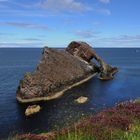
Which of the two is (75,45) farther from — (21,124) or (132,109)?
(132,109)

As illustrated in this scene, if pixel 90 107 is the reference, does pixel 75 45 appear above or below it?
above

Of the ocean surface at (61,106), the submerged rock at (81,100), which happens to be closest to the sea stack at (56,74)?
the ocean surface at (61,106)

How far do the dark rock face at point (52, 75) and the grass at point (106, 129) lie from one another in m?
45.7

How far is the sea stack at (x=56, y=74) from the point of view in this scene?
64062 millimetres

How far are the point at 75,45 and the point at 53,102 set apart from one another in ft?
133

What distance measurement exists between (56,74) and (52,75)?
182 centimetres

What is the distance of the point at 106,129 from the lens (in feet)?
43.2

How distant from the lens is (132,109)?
18.7 meters

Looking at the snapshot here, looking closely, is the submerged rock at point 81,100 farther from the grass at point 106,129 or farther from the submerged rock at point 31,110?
the grass at point 106,129

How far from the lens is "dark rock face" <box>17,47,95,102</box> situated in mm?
64062

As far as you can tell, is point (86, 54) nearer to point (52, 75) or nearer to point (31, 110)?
point (52, 75)

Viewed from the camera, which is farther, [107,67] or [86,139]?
[107,67]

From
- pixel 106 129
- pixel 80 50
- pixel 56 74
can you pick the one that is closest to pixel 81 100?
pixel 56 74

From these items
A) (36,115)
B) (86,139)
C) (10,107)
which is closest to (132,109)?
(86,139)
